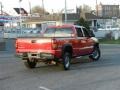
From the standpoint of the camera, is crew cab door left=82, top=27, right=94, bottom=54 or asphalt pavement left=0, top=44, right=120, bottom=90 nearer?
asphalt pavement left=0, top=44, right=120, bottom=90

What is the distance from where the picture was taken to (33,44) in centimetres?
1585

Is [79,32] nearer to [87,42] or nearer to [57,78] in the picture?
[87,42]

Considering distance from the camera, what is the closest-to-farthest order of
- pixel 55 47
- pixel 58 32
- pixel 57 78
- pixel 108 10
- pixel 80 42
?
pixel 57 78
pixel 55 47
pixel 80 42
pixel 58 32
pixel 108 10

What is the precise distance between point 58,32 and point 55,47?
2.84m

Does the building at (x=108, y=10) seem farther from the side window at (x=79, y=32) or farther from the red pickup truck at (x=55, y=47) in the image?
the red pickup truck at (x=55, y=47)

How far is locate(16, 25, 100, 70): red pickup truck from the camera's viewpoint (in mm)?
15531

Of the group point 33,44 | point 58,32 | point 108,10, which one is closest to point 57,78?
point 33,44

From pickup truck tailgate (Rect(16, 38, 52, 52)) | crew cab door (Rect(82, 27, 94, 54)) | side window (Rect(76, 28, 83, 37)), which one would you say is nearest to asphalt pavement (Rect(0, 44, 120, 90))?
pickup truck tailgate (Rect(16, 38, 52, 52))

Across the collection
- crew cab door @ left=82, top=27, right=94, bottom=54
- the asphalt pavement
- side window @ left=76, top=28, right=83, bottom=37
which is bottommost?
the asphalt pavement

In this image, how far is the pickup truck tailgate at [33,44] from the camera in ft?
51.0

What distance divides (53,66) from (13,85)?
5778mm

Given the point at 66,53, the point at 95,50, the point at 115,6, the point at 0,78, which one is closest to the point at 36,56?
the point at 66,53

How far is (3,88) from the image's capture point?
11.4 m

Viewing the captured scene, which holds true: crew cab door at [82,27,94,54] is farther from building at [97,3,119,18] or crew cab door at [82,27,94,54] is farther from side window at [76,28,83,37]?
building at [97,3,119,18]
